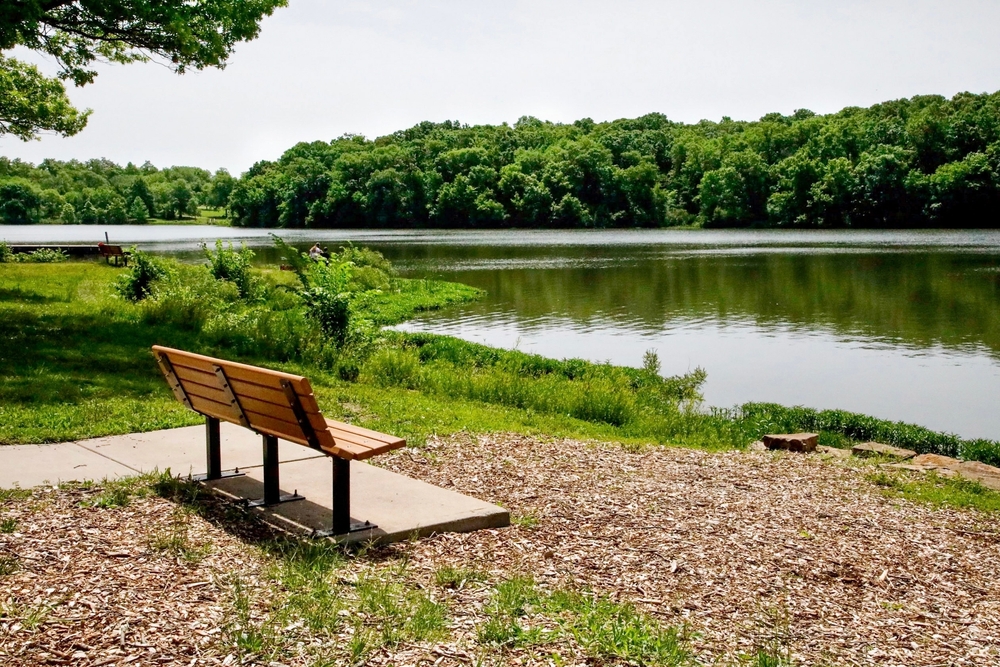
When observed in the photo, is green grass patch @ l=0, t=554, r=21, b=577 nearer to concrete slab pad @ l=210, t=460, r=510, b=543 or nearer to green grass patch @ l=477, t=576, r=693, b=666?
concrete slab pad @ l=210, t=460, r=510, b=543

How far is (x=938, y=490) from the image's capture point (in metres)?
9.18

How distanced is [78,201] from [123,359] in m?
191

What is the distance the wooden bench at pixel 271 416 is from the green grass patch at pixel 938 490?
18.0 ft

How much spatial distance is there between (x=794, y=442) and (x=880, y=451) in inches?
54.6

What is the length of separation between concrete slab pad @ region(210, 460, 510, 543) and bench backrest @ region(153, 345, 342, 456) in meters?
0.61

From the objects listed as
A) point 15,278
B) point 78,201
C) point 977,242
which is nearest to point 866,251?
point 977,242

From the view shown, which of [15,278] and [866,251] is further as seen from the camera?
[866,251]

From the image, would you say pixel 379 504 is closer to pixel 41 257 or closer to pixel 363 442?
pixel 363 442

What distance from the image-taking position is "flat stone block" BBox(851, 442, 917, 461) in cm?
1231

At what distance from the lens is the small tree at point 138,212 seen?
181500 millimetres

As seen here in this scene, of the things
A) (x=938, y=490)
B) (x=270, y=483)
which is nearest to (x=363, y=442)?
(x=270, y=483)

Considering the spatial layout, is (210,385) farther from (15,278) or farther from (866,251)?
(866,251)

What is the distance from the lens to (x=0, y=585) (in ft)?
15.1

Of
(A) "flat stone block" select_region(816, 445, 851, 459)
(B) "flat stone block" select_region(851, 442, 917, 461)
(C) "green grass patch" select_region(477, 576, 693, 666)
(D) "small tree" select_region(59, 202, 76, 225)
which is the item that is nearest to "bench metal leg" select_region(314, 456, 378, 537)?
(C) "green grass patch" select_region(477, 576, 693, 666)
